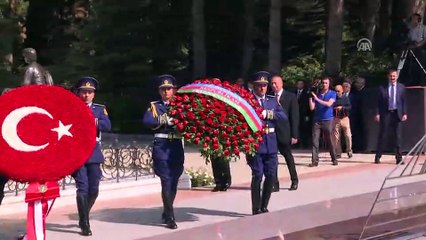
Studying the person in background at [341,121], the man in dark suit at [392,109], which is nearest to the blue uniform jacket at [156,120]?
the man in dark suit at [392,109]

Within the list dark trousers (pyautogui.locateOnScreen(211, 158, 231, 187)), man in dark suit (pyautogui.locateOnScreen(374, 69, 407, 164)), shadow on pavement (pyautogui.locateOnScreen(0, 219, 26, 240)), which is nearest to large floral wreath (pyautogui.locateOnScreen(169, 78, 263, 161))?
shadow on pavement (pyautogui.locateOnScreen(0, 219, 26, 240))

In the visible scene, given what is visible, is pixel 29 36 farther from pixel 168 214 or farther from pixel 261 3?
pixel 168 214

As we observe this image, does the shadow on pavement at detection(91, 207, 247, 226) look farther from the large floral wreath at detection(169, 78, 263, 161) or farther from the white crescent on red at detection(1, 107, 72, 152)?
the white crescent on red at detection(1, 107, 72, 152)

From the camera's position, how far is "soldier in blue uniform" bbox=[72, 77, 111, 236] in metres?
9.45

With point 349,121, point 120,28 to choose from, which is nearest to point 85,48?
point 120,28

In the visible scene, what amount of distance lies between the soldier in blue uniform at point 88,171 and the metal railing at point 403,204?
3043 mm

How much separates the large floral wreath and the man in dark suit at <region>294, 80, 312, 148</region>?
376 inches

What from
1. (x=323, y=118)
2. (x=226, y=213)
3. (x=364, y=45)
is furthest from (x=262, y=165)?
(x=364, y=45)

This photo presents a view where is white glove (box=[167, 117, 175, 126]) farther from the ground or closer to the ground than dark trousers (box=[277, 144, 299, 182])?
farther from the ground

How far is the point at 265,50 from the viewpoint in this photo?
33688mm

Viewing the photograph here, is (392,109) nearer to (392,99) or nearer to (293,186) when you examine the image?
(392,99)

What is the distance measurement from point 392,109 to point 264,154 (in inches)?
270

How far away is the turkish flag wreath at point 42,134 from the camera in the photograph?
261 inches

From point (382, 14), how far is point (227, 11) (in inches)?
294
